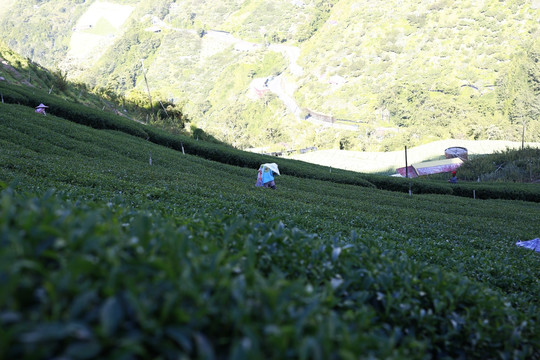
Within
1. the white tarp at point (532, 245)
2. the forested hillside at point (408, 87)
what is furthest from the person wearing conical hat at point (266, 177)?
the forested hillside at point (408, 87)

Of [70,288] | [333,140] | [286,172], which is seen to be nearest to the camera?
[70,288]

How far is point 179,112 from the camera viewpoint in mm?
62969

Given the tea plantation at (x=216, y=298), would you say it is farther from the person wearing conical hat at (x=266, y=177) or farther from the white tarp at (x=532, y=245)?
the person wearing conical hat at (x=266, y=177)

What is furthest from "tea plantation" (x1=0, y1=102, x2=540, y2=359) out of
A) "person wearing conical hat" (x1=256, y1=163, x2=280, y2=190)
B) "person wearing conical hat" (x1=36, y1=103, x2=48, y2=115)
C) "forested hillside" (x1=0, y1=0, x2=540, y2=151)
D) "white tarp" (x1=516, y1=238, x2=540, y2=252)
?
"forested hillside" (x1=0, y1=0, x2=540, y2=151)

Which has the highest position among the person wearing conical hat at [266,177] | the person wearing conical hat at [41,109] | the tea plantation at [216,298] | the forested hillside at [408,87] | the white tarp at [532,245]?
the forested hillside at [408,87]

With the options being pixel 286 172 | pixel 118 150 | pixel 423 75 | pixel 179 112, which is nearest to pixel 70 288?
pixel 118 150

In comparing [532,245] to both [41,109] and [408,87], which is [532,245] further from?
[408,87]

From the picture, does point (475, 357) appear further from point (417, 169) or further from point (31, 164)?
point (417, 169)

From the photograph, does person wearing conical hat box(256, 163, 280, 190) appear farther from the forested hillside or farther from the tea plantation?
the forested hillside

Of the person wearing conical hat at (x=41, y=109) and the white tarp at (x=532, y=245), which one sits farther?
the person wearing conical hat at (x=41, y=109)

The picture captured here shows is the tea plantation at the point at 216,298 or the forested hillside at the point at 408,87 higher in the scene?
the forested hillside at the point at 408,87

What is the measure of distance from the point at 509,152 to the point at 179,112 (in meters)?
53.1

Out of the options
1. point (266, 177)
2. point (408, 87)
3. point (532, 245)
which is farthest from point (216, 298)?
point (408, 87)

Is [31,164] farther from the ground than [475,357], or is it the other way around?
[31,164]
